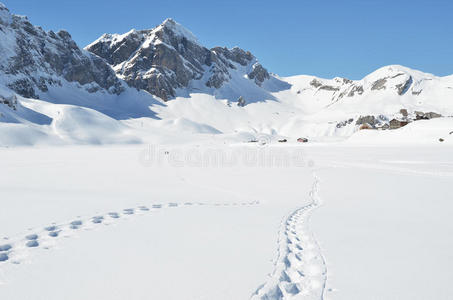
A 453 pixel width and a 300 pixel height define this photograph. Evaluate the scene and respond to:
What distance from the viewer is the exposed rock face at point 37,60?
153 metres

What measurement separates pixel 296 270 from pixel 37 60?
700 feet

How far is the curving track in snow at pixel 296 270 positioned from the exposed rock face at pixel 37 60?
595 ft

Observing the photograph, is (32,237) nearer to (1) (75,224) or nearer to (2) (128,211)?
(1) (75,224)

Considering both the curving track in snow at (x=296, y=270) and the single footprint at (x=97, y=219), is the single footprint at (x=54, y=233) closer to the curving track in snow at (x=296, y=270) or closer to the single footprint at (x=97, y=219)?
the single footprint at (x=97, y=219)

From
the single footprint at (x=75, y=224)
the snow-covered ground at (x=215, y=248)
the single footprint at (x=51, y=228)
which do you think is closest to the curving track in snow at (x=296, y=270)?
the snow-covered ground at (x=215, y=248)

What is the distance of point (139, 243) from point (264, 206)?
5.18 m

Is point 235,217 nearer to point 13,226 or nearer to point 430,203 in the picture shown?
point 13,226

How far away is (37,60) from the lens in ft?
565

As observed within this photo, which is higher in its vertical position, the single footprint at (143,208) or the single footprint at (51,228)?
the single footprint at (51,228)

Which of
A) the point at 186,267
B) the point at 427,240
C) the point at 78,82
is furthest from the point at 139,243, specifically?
the point at 78,82

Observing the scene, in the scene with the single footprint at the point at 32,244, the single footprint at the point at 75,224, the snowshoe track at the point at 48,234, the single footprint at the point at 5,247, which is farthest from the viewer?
the single footprint at the point at 75,224

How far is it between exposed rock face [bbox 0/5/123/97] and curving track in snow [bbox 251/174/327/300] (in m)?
181

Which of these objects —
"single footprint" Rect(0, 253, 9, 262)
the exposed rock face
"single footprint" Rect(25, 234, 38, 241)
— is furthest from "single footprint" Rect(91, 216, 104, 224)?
the exposed rock face

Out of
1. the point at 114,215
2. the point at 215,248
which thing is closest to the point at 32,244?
the point at 114,215
